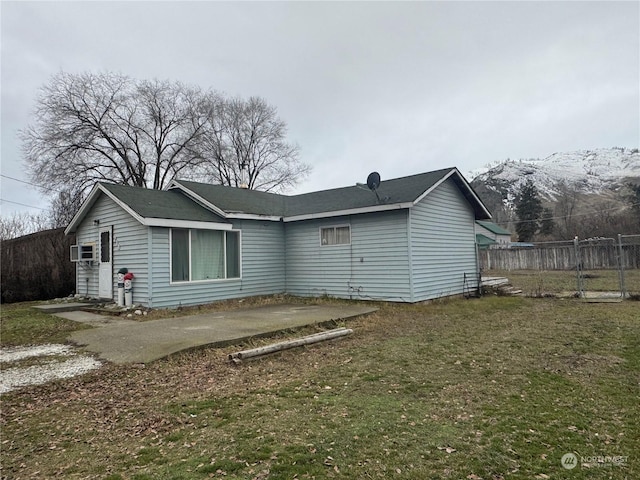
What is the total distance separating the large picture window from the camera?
10852 millimetres

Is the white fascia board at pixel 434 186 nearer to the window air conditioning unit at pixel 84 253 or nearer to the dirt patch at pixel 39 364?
the dirt patch at pixel 39 364

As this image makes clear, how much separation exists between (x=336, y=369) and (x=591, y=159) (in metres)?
159

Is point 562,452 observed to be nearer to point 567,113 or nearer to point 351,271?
point 351,271

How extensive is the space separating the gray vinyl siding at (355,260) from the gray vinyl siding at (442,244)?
46 cm

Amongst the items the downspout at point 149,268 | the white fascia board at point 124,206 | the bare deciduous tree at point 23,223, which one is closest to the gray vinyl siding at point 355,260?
the downspout at point 149,268

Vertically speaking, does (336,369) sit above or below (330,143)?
below

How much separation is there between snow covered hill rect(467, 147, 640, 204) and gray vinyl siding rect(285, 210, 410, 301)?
203ft

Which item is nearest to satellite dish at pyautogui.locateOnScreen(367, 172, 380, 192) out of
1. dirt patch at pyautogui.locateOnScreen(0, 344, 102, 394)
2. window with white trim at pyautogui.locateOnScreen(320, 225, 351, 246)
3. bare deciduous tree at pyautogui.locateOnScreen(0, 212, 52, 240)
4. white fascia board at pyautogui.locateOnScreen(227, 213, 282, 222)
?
window with white trim at pyautogui.locateOnScreen(320, 225, 351, 246)

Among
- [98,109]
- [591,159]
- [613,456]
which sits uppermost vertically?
[591,159]

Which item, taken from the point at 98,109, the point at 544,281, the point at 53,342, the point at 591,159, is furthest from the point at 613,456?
the point at 591,159

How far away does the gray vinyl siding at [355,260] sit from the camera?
11.2m

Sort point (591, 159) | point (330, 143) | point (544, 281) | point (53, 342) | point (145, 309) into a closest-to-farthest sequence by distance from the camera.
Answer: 1. point (53, 342)
2. point (145, 309)
3. point (544, 281)
4. point (330, 143)
5. point (591, 159)

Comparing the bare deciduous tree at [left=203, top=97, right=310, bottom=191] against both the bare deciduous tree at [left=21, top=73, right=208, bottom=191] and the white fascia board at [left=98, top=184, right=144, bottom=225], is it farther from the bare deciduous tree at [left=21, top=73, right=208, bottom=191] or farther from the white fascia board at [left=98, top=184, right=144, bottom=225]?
the white fascia board at [left=98, top=184, right=144, bottom=225]

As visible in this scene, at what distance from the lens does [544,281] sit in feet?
53.5
